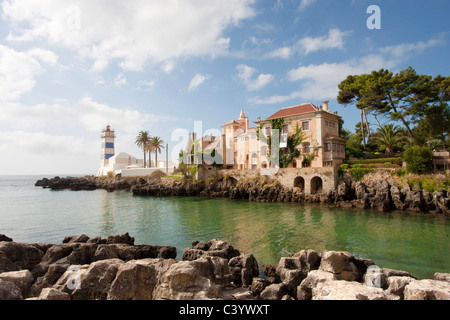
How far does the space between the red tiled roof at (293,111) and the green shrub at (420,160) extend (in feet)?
45.6

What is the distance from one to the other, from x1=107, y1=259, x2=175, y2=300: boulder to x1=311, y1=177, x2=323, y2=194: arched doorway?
98.5ft

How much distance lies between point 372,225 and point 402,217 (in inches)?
195

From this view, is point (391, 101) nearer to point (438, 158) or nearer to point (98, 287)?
point (438, 158)

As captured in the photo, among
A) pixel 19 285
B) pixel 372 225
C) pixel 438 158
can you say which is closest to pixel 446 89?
pixel 438 158

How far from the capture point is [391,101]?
1400 inches

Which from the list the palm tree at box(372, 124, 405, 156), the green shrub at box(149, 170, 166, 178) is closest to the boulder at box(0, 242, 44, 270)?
the palm tree at box(372, 124, 405, 156)

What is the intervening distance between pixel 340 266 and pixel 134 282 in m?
7.18

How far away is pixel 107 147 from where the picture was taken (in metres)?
82.4

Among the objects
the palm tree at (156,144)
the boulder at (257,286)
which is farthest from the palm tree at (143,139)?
the boulder at (257,286)

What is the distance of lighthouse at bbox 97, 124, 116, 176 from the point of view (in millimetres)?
81938

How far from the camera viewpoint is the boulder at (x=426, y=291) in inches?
248

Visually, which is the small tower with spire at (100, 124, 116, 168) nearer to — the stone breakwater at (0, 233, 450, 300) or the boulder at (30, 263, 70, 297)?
the stone breakwater at (0, 233, 450, 300)

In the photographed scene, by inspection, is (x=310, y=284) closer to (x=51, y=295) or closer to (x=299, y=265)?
(x=299, y=265)

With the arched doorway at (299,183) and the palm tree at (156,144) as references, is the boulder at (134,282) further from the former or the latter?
the palm tree at (156,144)
